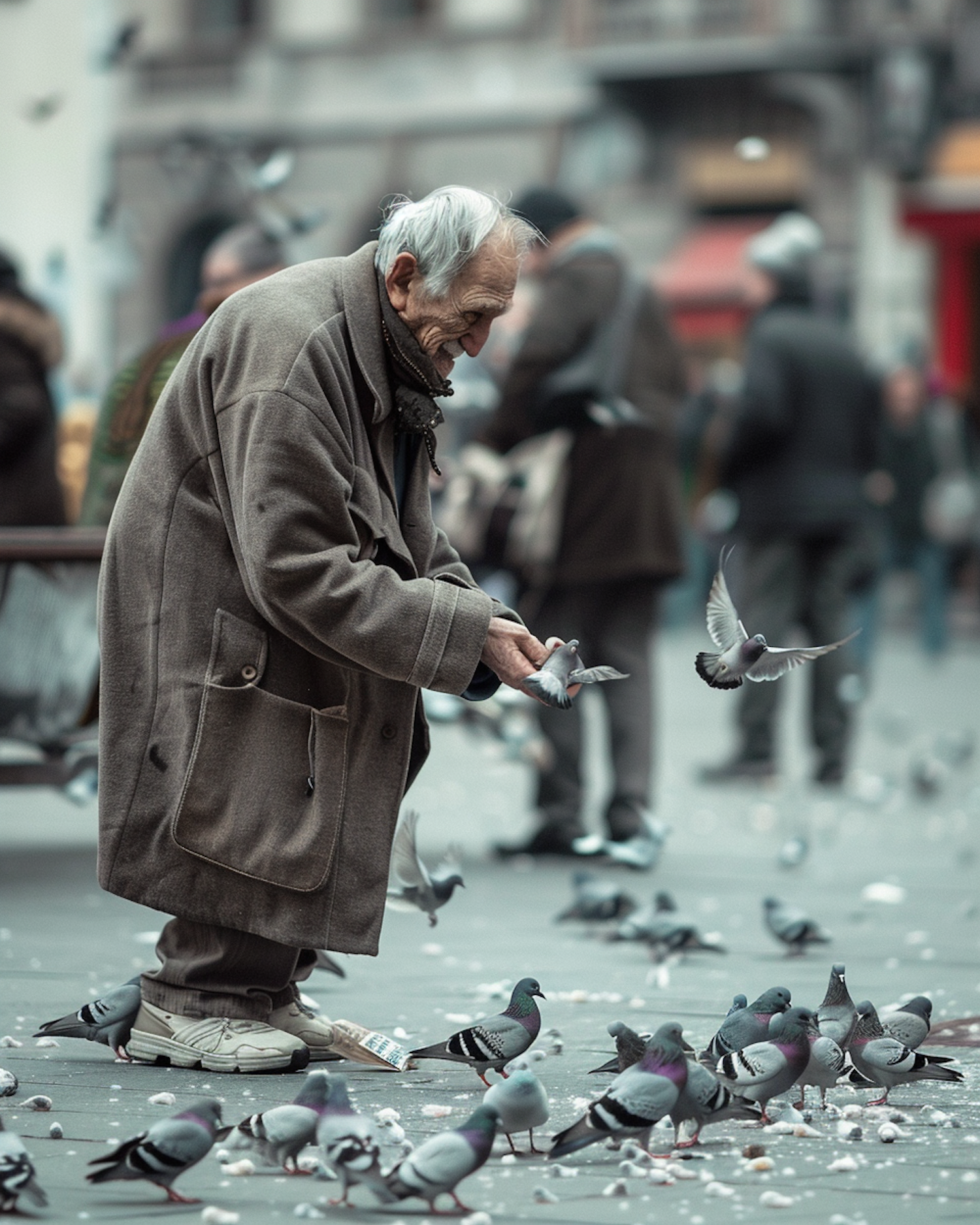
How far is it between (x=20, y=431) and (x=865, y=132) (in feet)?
60.4

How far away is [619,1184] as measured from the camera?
3469mm

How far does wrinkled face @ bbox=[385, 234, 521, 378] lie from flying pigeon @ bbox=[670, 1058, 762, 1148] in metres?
1.34

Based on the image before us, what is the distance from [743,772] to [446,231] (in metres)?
5.69

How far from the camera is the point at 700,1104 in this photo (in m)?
3.58

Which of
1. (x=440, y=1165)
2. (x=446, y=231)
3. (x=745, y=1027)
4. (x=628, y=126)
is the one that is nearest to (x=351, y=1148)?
(x=440, y=1165)

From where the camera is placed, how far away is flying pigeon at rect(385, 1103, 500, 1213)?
3.21 metres

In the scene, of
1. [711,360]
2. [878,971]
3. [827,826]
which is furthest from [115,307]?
[878,971]

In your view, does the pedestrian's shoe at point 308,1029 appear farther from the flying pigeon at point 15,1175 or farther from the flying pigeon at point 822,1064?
the flying pigeon at point 15,1175

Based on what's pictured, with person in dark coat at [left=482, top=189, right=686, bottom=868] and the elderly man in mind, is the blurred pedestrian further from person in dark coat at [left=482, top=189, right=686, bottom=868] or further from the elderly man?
the elderly man

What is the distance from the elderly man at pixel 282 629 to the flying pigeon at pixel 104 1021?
5cm

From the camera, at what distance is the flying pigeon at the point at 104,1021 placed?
14.0 ft

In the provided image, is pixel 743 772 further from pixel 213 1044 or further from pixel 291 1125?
pixel 291 1125

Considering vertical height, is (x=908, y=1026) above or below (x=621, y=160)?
below

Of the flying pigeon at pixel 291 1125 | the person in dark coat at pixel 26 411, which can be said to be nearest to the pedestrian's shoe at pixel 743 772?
the person in dark coat at pixel 26 411
